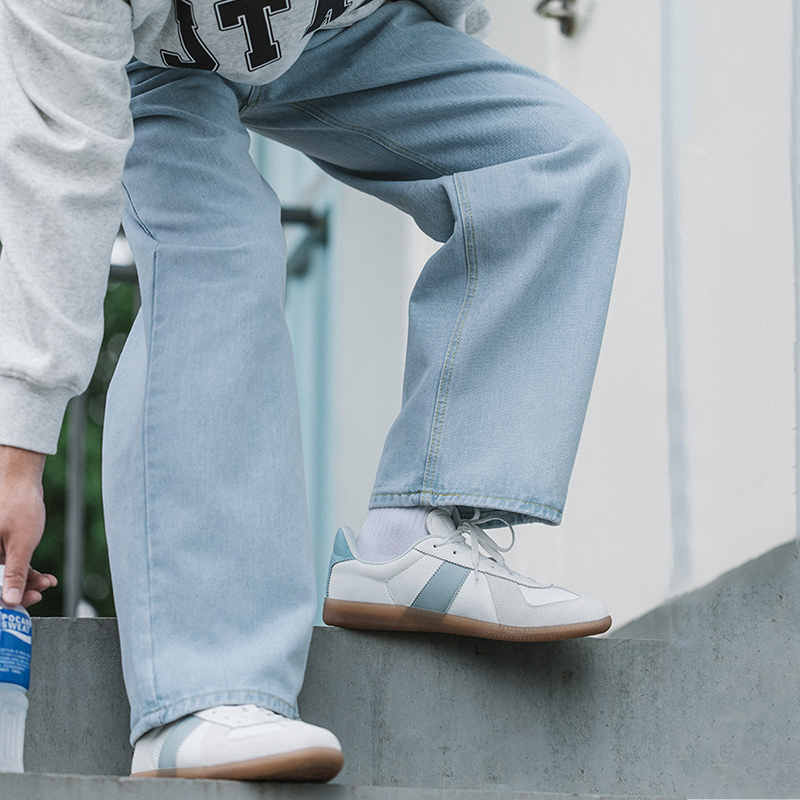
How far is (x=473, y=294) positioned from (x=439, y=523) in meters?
0.26

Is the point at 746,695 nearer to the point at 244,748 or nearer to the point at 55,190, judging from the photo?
the point at 244,748

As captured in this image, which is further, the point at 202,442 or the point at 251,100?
the point at 251,100

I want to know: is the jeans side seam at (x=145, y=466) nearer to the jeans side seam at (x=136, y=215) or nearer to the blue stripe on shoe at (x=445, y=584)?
the jeans side seam at (x=136, y=215)

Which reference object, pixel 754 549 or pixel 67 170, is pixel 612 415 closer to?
pixel 754 549

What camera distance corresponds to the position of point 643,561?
2135mm

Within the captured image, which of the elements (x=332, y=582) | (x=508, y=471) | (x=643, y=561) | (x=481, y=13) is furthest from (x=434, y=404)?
(x=643, y=561)

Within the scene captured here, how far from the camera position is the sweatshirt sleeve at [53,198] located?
37.8 inches

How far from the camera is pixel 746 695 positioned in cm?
139

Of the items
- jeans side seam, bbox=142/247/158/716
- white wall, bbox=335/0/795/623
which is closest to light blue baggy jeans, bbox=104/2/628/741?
jeans side seam, bbox=142/247/158/716

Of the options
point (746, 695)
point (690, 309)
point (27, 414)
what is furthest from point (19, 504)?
point (690, 309)

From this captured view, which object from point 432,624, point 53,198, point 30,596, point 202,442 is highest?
point 53,198

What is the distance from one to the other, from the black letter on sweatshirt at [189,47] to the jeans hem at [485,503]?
1.62 ft

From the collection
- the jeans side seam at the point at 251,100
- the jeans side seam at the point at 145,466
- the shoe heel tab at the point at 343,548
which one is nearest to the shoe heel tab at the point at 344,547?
the shoe heel tab at the point at 343,548

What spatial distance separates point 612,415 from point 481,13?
1.02 meters
